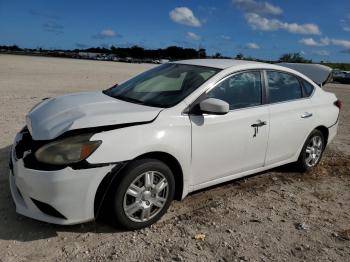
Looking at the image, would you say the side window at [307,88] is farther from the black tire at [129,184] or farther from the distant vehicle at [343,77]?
the distant vehicle at [343,77]

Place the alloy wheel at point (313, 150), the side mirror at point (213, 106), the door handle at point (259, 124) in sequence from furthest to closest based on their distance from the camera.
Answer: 1. the alloy wheel at point (313, 150)
2. the door handle at point (259, 124)
3. the side mirror at point (213, 106)

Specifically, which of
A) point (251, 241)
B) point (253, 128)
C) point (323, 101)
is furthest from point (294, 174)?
point (251, 241)

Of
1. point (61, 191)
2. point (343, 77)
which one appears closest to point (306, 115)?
point (61, 191)

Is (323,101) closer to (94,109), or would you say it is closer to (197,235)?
(197,235)

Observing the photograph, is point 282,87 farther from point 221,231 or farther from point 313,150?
point 221,231

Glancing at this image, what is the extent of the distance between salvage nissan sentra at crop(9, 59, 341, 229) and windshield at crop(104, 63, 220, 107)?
0.01 meters

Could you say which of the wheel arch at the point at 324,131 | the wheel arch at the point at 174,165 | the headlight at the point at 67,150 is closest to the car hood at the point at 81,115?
the headlight at the point at 67,150

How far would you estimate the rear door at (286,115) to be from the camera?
16.4ft

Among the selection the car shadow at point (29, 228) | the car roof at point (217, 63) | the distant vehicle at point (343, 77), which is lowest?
the distant vehicle at point (343, 77)

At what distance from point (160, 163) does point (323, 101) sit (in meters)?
3.20

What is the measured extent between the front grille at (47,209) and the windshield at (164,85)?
1.46 meters

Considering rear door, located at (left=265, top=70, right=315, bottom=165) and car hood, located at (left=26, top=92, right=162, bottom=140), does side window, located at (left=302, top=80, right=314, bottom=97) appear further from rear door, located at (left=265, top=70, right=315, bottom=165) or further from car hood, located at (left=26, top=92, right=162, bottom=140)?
car hood, located at (left=26, top=92, right=162, bottom=140)

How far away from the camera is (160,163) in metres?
3.83

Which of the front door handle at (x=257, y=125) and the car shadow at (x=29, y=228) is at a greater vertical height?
the front door handle at (x=257, y=125)
